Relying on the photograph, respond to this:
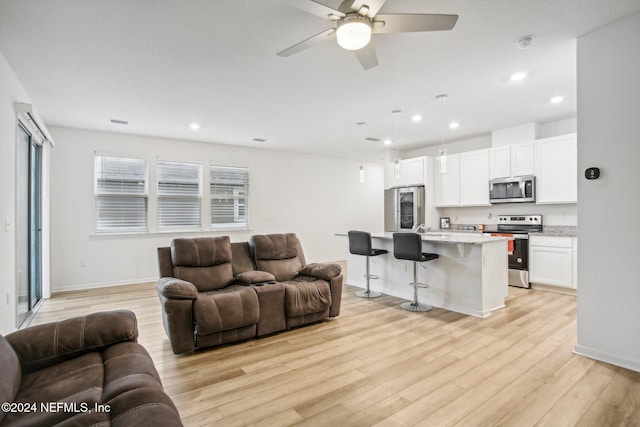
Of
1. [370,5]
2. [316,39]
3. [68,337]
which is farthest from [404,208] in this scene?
[68,337]

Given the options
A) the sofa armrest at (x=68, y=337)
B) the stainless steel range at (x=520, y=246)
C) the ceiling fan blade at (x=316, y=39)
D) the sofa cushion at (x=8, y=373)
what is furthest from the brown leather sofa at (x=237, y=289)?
the stainless steel range at (x=520, y=246)

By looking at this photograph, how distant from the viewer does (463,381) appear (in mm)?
2365

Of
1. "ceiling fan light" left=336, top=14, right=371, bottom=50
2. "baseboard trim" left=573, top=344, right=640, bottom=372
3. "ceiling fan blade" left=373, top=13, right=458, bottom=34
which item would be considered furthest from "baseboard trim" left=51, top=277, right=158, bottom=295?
"baseboard trim" left=573, top=344, right=640, bottom=372

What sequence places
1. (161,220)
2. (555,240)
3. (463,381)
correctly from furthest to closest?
(161,220) < (555,240) < (463,381)

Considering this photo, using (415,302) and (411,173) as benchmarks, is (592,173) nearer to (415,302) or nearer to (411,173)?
(415,302)

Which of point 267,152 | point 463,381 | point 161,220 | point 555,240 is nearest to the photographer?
point 463,381

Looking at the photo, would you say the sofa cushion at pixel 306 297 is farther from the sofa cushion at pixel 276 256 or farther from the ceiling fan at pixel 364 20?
the ceiling fan at pixel 364 20

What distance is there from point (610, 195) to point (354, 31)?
2.37m

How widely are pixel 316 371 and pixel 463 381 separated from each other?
1076 mm

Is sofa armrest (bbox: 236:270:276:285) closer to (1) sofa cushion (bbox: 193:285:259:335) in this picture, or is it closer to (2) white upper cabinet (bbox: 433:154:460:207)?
(1) sofa cushion (bbox: 193:285:259:335)

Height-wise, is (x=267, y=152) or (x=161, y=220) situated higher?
(x=267, y=152)

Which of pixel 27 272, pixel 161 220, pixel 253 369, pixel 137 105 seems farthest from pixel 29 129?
pixel 253 369

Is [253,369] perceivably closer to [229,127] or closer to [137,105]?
[137,105]

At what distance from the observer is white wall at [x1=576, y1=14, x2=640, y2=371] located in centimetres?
250
